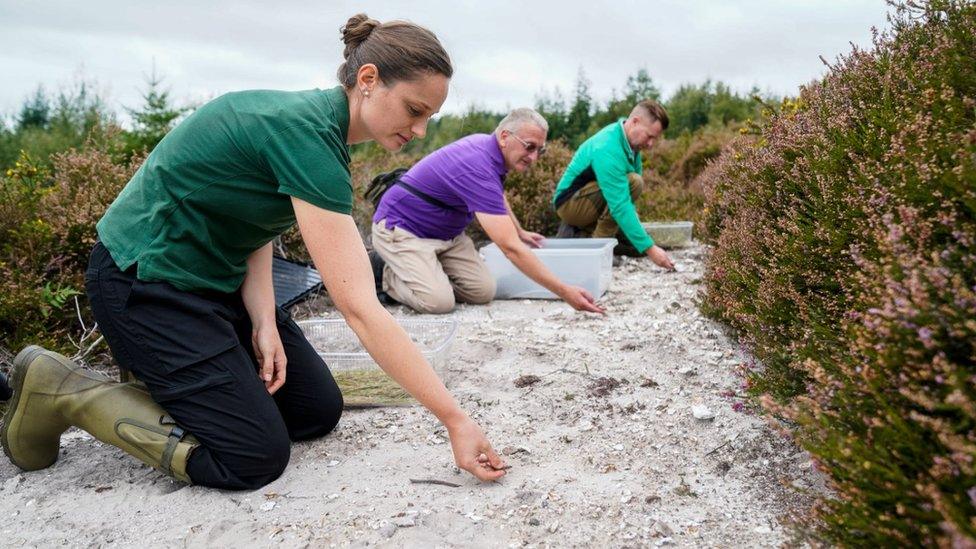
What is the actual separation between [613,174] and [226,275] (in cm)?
439

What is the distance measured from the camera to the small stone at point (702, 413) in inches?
122

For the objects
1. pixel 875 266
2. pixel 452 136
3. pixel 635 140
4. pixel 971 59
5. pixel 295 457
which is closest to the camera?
pixel 875 266

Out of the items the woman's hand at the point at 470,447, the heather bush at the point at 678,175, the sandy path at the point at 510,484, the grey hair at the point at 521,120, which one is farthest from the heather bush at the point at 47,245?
the heather bush at the point at 678,175

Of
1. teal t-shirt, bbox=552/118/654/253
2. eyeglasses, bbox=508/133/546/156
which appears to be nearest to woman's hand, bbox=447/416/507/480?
eyeglasses, bbox=508/133/546/156

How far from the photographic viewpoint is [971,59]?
2.21 metres

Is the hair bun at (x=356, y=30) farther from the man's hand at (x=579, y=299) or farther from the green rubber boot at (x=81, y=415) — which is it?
the man's hand at (x=579, y=299)

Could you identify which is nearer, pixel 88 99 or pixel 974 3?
pixel 974 3

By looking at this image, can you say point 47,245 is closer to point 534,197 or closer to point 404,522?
point 404,522

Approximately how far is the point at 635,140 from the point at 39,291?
5.03 metres

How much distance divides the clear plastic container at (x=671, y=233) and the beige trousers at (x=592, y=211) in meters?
0.51

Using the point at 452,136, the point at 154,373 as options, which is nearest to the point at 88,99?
the point at 452,136

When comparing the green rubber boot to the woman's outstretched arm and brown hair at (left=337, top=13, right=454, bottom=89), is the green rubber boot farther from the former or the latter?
brown hair at (left=337, top=13, right=454, bottom=89)

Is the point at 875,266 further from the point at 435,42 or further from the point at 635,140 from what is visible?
the point at 635,140

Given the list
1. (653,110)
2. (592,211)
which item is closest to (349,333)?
(592,211)
